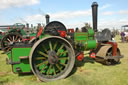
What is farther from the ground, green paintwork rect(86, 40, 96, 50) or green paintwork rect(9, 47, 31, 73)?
green paintwork rect(86, 40, 96, 50)

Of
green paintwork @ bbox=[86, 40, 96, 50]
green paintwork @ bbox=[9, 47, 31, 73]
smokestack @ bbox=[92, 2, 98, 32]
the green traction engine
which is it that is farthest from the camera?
smokestack @ bbox=[92, 2, 98, 32]

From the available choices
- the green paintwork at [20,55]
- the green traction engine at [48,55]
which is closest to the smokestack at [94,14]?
the green traction engine at [48,55]

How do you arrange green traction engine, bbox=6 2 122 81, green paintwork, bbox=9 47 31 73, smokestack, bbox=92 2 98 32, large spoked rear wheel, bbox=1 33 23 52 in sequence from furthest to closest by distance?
large spoked rear wheel, bbox=1 33 23 52
smokestack, bbox=92 2 98 32
green paintwork, bbox=9 47 31 73
green traction engine, bbox=6 2 122 81

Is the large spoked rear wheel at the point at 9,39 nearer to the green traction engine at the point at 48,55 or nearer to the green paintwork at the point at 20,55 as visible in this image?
the green traction engine at the point at 48,55

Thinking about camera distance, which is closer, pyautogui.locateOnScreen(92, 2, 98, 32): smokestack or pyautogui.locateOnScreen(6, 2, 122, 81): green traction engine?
pyautogui.locateOnScreen(6, 2, 122, 81): green traction engine

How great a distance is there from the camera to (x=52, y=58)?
3219 mm

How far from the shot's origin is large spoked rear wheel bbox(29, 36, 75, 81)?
3.20 m

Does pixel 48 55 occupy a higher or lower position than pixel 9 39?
lower

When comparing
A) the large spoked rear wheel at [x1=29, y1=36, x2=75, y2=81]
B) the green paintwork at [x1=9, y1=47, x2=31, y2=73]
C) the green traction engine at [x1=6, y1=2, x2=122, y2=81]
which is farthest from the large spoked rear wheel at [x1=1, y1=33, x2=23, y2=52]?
the large spoked rear wheel at [x1=29, y1=36, x2=75, y2=81]

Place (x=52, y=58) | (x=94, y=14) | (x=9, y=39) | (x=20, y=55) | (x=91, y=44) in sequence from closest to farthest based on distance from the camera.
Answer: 1. (x=52, y=58)
2. (x=20, y=55)
3. (x=91, y=44)
4. (x=94, y=14)
5. (x=9, y=39)

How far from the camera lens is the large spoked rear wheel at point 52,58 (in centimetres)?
320

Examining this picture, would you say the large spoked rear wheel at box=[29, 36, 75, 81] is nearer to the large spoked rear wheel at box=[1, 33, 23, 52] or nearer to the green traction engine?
the green traction engine

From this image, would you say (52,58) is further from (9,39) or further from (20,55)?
(9,39)

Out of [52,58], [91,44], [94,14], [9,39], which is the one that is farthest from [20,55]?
[9,39]
